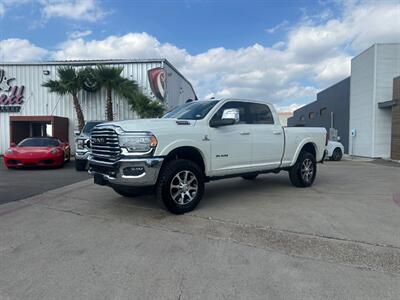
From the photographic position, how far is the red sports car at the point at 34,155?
1173 cm

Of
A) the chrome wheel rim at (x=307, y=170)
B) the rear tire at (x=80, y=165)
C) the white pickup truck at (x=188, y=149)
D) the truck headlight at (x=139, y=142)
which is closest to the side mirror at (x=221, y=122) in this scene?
the white pickup truck at (x=188, y=149)

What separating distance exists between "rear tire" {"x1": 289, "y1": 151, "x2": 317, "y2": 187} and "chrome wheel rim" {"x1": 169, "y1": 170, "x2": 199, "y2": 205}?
3.25 meters

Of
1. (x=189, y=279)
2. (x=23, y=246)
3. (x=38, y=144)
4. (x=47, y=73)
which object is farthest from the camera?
→ (x=47, y=73)

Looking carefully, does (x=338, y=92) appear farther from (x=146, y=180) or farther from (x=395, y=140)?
(x=146, y=180)

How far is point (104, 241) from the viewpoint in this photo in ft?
13.6

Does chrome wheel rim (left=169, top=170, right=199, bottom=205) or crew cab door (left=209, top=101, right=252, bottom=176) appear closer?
chrome wheel rim (left=169, top=170, right=199, bottom=205)

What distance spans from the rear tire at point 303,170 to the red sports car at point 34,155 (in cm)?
902

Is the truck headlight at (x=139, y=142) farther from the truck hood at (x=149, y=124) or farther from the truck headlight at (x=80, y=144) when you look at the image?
the truck headlight at (x=80, y=144)

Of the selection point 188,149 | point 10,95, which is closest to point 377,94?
point 188,149

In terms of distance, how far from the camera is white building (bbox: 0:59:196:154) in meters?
20.0

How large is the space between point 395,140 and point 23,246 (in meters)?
18.0

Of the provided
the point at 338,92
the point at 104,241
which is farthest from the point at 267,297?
the point at 338,92

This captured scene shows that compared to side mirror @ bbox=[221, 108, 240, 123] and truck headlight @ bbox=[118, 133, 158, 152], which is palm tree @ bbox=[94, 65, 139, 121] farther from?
truck headlight @ bbox=[118, 133, 158, 152]

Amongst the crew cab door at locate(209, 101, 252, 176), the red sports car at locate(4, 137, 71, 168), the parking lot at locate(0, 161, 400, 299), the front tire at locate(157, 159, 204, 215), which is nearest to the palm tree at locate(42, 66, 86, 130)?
the red sports car at locate(4, 137, 71, 168)
